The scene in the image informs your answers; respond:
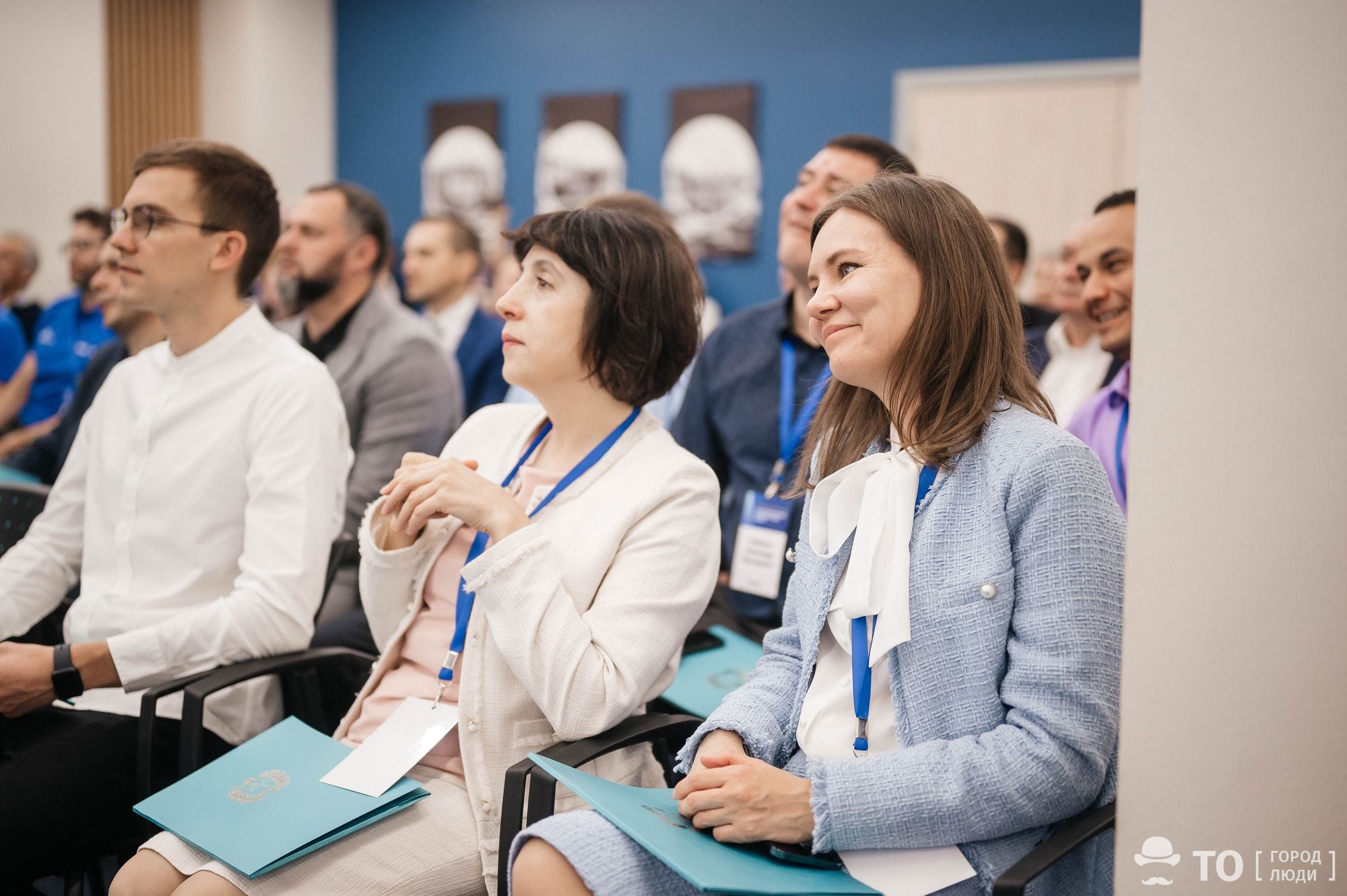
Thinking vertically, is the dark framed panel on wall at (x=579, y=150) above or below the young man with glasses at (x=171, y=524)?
above

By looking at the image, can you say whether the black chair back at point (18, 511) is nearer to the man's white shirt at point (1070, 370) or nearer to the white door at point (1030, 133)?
the man's white shirt at point (1070, 370)

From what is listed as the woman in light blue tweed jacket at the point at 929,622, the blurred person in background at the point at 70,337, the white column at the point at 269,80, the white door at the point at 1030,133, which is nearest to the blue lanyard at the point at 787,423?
the woman in light blue tweed jacket at the point at 929,622

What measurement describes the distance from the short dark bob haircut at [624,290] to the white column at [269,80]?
7.22m

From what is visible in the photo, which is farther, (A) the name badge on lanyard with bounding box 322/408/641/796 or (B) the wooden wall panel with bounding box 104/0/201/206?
(B) the wooden wall panel with bounding box 104/0/201/206

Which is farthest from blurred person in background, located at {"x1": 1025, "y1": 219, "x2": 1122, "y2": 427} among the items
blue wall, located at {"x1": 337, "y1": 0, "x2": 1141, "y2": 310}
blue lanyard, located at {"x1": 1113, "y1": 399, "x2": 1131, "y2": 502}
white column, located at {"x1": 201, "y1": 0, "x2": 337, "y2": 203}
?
white column, located at {"x1": 201, "y1": 0, "x2": 337, "y2": 203}

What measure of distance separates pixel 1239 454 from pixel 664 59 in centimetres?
766

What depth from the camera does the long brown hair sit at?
147cm

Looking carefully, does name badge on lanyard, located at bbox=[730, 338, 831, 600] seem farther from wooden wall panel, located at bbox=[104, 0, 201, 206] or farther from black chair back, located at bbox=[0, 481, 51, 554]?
wooden wall panel, located at bbox=[104, 0, 201, 206]

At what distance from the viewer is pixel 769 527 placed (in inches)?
105

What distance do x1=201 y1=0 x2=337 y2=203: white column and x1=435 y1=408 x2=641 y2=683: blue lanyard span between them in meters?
7.33

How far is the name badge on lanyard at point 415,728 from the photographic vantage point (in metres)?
1.65

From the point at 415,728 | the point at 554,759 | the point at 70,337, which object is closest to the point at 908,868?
the point at 554,759

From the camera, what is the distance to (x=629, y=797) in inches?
55.9

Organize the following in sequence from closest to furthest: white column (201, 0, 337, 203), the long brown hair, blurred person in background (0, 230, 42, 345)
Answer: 1. the long brown hair
2. blurred person in background (0, 230, 42, 345)
3. white column (201, 0, 337, 203)
